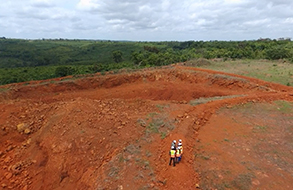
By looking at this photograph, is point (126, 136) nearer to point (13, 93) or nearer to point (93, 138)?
point (93, 138)

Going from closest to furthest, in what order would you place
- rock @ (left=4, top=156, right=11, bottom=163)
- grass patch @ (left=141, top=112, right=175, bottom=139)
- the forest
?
1. rock @ (left=4, top=156, right=11, bottom=163)
2. grass patch @ (left=141, top=112, right=175, bottom=139)
3. the forest

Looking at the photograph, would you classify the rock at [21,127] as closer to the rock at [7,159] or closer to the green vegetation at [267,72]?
the rock at [7,159]

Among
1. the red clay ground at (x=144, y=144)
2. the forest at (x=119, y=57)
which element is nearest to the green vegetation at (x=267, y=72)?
the forest at (x=119, y=57)

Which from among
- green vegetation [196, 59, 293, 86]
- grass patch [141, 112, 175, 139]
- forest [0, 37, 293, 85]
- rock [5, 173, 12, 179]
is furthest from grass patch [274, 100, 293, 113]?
forest [0, 37, 293, 85]

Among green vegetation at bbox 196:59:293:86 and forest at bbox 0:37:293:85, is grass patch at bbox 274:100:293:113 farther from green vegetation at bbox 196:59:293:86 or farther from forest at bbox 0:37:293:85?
forest at bbox 0:37:293:85

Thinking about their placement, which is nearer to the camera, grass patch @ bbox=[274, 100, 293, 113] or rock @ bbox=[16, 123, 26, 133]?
rock @ bbox=[16, 123, 26, 133]

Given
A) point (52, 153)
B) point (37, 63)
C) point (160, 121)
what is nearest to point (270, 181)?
point (160, 121)

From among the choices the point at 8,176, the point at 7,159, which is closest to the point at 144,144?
the point at 8,176
